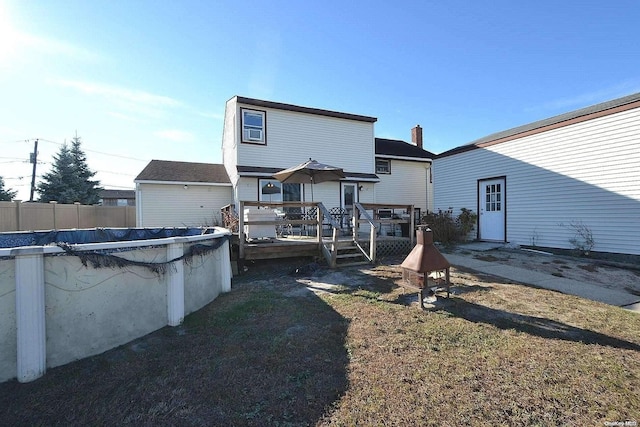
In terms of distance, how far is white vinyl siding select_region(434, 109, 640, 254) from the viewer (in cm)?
805

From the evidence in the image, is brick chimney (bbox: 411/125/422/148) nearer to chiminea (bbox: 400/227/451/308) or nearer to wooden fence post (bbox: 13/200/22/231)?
chiminea (bbox: 400/227/451/308)

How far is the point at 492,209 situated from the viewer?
11820 mm

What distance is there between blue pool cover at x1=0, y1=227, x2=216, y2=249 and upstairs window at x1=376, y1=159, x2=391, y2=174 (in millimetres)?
12823

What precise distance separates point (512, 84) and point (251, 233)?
42.6 feet

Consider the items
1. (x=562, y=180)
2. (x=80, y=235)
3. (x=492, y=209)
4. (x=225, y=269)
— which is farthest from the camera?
(x=492, y=209)

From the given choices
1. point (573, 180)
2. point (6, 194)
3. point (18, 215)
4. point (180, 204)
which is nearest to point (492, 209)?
point (573, 180)

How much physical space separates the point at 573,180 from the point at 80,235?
13827 mm

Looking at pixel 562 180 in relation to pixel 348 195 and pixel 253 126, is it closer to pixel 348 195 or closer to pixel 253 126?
pixel 348 195

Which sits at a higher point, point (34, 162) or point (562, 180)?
point (34, 162)

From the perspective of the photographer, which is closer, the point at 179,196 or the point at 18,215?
the point at 18,215

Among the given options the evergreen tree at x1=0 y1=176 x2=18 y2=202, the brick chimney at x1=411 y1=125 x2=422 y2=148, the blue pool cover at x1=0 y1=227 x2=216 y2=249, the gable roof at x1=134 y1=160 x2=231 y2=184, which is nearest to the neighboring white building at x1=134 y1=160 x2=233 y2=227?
the gable roof at x1=134 y1=160 x2=231 y2=184

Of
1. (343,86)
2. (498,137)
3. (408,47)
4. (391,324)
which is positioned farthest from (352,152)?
(391,324)

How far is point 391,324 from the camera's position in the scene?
3.87 metres

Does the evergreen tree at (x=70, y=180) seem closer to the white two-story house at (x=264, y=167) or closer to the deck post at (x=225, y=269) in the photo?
the white two-story house at (x=264, y=167)
